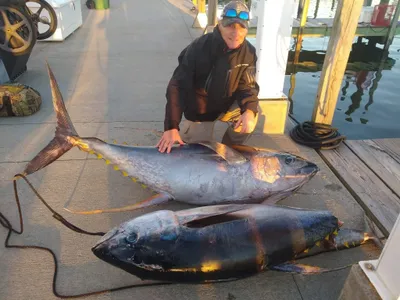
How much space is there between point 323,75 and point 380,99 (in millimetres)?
6206

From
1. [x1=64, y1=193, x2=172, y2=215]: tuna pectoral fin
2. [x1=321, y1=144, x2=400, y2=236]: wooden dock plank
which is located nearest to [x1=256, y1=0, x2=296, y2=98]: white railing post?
[x1=321, y1=144, x2=400, y2=236]: wooden dock plank

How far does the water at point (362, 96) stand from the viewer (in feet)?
24.5

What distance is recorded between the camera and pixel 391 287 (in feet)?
4.98

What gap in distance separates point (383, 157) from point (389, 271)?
2.74 metres

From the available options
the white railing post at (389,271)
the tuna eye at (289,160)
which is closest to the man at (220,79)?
the tuna eye at (289,160)

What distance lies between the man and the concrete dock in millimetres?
743

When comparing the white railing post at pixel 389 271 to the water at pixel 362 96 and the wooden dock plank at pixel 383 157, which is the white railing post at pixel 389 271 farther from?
the water at pixel 362 96

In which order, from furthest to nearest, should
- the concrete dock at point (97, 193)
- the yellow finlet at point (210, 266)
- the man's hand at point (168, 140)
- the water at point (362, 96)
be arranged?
the water at point (362, 96)
the man's hand at point (168, 140)
the concrete dock at point (97, 193)
the yellow finlet at point (210, 266)

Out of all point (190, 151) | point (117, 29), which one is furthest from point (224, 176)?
point (117, 29)

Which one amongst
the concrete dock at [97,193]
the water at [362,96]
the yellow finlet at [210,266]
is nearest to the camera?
the yellow finlet at [210,266]

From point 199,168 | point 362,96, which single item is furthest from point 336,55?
point 362,96

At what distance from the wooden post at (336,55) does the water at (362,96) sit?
3.28m

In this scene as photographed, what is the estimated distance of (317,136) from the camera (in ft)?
13.2

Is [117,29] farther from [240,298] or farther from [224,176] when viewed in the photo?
[240,298]
